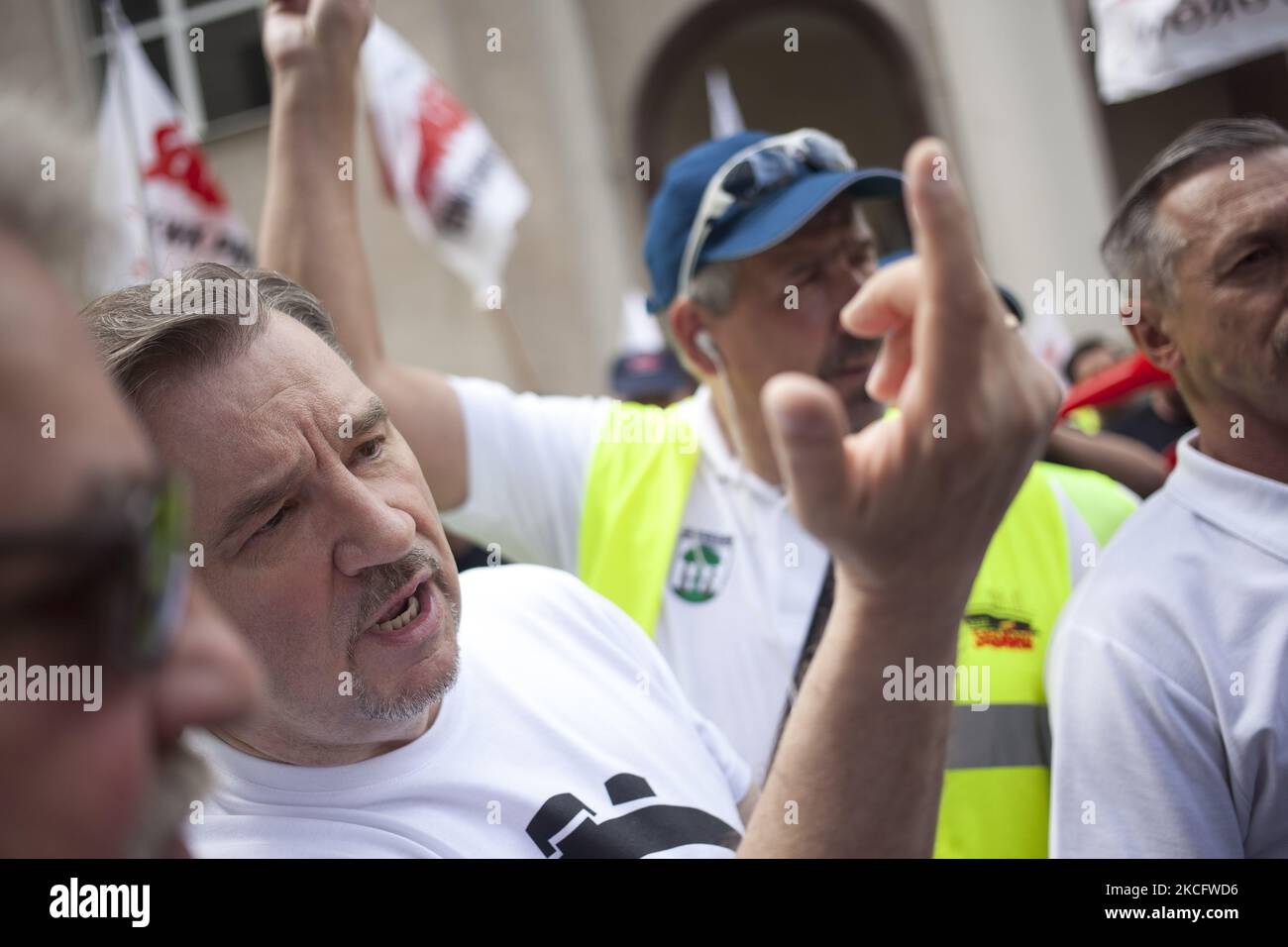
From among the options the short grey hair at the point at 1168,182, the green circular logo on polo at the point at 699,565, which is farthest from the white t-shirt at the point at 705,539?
the short grey hair at the point at 1168,182

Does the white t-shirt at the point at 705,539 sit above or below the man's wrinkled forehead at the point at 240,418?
below

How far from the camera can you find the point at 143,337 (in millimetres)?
1041

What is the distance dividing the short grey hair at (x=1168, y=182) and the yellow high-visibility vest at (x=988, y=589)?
0.35 m

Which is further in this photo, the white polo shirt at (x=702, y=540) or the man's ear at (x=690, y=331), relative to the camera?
the man's ear at (x=690, y=331)

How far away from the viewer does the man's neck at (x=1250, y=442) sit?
4.70ft

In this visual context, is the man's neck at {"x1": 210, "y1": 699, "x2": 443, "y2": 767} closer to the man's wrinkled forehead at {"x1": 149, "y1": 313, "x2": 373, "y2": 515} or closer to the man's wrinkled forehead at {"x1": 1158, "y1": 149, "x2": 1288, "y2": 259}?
the man's wrinkled forehead at {"x1": 149, "y1": 313, "x2": 373, "y2": 515}

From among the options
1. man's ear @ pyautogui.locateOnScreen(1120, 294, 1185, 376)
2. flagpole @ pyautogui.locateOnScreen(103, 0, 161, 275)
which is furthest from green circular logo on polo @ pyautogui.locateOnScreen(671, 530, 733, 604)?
flagpole @ pyautogui.locateOnScreen(103, 0, 161, 275)

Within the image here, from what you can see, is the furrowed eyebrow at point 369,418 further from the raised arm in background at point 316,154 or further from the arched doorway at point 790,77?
the arched doorway at point 790,77

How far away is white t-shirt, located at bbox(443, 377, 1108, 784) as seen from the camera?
5.17 feet

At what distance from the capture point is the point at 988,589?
171cm

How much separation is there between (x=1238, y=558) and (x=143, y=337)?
1216 mm

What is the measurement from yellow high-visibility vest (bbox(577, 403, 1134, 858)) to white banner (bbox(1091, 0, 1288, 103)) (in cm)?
68

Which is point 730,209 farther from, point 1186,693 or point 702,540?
point 1186,693
